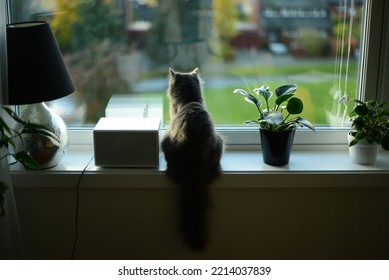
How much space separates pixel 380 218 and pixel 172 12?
107 centimetres

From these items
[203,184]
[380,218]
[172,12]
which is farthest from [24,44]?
[380,218]

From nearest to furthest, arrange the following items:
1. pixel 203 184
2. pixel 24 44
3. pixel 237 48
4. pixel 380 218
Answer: pixel 24 44
pixel 203 184
pixel 380 218
pixel 237 48

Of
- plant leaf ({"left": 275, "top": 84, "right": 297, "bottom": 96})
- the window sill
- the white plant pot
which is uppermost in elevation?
plant leaf ({"left": 275, "top": 84, "right": 297, "bottom": 96})

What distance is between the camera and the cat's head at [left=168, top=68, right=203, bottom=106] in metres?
1.76

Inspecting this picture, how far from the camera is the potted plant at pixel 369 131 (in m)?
1.73

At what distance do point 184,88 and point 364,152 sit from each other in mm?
675

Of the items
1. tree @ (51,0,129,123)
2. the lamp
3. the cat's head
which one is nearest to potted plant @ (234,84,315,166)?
the cat's head

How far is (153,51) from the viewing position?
1915 mm

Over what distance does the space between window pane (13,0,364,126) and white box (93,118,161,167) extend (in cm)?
26

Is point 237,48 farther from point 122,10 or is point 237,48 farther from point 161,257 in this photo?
point 161,257

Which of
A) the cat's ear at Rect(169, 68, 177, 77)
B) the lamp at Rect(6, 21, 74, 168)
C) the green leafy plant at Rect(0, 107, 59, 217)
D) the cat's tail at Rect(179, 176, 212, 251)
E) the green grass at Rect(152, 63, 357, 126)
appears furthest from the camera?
the green grass at Rect(152, 63, 357, 126)

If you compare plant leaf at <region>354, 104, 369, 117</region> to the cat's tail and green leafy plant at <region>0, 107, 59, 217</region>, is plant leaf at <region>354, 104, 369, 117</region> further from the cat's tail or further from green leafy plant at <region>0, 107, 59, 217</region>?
green leafy plant at <region>0, 107, 59, 217</region>

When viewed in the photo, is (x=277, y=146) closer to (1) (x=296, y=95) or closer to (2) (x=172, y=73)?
(1) (x=296, y=95)

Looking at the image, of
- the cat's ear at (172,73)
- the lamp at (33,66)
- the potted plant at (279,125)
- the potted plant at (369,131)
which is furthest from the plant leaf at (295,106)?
the lamp at (33,66)
